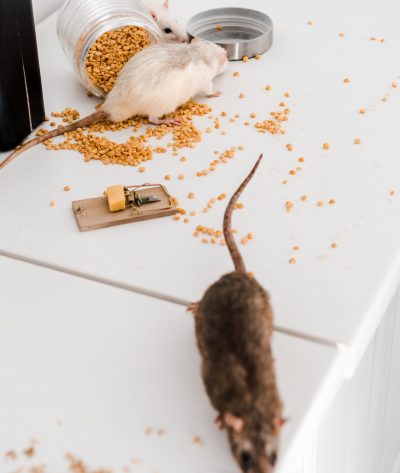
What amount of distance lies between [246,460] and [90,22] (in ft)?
3.17

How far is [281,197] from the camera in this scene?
125 centimetres

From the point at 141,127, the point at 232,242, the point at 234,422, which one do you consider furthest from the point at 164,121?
the point at 234,422

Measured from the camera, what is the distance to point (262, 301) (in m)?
0.93

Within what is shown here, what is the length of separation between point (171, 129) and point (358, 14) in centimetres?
70

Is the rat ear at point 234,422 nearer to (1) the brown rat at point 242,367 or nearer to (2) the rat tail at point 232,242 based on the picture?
(1) the brown rat at point 242,367

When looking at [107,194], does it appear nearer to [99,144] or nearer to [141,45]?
[99,144]

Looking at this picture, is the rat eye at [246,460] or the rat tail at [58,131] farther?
the rat tail at [58,131]

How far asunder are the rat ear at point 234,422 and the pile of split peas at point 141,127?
433 millimetres

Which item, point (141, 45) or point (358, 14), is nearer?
point (141, 45)

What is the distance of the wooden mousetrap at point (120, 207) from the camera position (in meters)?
1.20

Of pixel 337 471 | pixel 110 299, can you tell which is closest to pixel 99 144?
pixel 110 299

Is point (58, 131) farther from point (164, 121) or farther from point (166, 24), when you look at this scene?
point (166, 24)

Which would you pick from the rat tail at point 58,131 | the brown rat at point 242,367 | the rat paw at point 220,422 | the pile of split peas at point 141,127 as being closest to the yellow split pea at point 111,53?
the pile of split peas at point 141,127

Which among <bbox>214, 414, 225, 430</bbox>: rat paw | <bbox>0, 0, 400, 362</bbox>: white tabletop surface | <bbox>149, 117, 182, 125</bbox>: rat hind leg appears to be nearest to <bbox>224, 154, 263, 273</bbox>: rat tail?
<bbox>0, 0, 400, 362</bbox>: white tabletop surface
